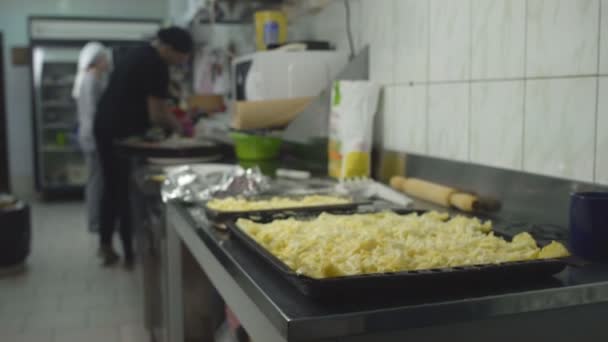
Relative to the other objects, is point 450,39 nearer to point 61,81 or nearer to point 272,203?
point 272,203

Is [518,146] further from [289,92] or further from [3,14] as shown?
[3,14]

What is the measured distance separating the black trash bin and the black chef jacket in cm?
72

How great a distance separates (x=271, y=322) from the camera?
2.76ft

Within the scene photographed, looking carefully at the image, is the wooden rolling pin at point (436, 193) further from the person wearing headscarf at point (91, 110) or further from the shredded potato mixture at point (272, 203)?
the person wearing headscarf at point (91, 110)

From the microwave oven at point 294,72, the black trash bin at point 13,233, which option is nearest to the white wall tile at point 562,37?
the microwave oven at point 294,72

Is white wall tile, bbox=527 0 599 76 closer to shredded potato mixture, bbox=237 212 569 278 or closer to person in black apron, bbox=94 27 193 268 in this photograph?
shredded potato mixture, bbox=237 212 569 278

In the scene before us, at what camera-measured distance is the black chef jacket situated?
163 inches

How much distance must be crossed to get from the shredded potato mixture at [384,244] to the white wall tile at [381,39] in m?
0.92

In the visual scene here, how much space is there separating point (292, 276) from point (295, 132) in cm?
154

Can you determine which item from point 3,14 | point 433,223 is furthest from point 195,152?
point 3,14

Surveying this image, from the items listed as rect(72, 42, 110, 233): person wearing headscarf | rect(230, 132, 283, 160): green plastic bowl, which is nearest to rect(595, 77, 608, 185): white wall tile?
rect(230, 132, 283, 160): green plastic bowl

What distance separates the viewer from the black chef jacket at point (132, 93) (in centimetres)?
414

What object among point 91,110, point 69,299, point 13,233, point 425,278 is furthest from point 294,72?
point 91,110

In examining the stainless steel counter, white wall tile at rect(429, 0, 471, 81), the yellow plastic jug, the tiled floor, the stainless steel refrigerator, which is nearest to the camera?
the stainless steel counter
